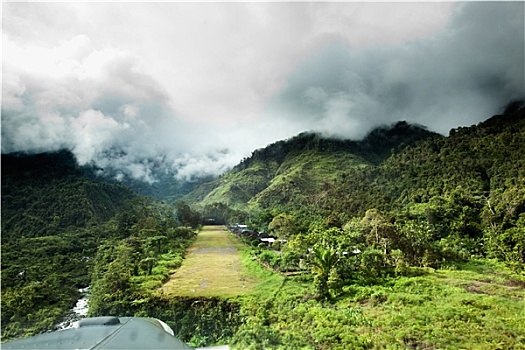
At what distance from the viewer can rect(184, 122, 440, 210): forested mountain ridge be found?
23750 millimetres

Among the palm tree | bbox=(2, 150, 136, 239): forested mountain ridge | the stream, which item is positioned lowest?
the stream

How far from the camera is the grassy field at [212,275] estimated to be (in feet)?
23.0

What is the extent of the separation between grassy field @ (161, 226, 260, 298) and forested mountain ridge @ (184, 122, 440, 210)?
35.8ft

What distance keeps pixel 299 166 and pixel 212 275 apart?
2022cm

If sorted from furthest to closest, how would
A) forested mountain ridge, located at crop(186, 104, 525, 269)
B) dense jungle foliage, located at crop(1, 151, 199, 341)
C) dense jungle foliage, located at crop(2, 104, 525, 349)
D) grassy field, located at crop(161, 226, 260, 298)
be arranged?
forested mountain ridge, located at crop(186, 104, 525, 269)
grassy field, located at crop(161, 226, 260, 298)
dense jungle foliage, located at crop(1, 151, 199, 341)
dense jungle foliage, located at crop(2, 104, 525, 349)

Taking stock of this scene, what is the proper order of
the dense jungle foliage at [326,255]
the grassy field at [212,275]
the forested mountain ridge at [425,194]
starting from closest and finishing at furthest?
1. the dense jungle foliage at [326,255]
2. the grassy field at [212,275]
3. the forested mountain ridge at [425,194]

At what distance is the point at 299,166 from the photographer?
2780 cm

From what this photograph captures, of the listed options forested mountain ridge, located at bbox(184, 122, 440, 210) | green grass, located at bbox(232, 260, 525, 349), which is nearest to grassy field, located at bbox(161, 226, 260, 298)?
green grass, located at bbox(232, 260, 525, 349)

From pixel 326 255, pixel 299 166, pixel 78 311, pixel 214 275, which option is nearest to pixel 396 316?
pixel 326 255

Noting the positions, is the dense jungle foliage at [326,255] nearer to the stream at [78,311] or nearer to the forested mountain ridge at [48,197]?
the forested mountain ridge at [48,197]

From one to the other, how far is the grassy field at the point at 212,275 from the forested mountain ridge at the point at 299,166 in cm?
1091

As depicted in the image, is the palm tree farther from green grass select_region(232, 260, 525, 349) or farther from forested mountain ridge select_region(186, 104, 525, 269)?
forested mountain ridge select_region(186, 104, 525, 269)

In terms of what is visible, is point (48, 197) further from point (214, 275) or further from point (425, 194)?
point (425, 194)

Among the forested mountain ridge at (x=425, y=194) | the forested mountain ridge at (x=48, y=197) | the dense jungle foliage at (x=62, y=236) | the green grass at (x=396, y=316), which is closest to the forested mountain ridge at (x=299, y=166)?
the forested mountain ridge at (x=425, y=194)
